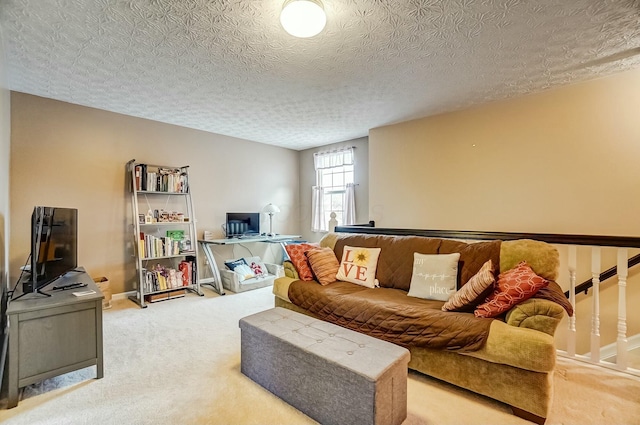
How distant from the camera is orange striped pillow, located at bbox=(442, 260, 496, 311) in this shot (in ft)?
6.31

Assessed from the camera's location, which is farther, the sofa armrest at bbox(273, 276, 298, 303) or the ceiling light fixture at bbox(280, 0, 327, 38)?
the sofa armrest at bbox(273, 276, 298, 303)

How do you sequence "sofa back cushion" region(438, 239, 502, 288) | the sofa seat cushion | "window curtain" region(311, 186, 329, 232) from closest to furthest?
the sofa seat cushion → "sofa back cushion" region(438, 239, 502, 288) → "window curtain" region(311, 186, 329, 232)

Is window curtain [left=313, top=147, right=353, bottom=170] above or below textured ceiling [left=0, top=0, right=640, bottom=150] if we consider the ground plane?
below

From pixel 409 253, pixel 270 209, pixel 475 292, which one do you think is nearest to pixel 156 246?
pixel 270 209

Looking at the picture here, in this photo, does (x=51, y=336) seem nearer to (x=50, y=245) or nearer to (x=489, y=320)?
(x=50, y=245)

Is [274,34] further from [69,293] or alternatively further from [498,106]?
[498,106]

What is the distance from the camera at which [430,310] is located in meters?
2.04

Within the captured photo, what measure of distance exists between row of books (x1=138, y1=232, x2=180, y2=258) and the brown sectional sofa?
1926 millimetres

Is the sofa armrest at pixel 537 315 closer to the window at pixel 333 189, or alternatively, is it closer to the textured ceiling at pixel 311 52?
the textured ceiling at pixel 311 52

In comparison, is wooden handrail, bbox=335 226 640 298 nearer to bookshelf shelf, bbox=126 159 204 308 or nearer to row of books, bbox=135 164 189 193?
bookshelf shelf, bbox=126 159 204 308

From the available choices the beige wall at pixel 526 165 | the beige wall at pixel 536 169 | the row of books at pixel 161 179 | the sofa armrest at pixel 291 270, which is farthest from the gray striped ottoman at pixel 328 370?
the row of books at pixel 161 179

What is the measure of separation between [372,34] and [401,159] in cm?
230

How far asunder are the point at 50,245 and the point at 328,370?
2.23 metres

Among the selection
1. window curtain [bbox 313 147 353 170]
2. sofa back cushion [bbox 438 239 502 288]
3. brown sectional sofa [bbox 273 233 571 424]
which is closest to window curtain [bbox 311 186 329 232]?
window curtain [bbox 313 147 353 170]
